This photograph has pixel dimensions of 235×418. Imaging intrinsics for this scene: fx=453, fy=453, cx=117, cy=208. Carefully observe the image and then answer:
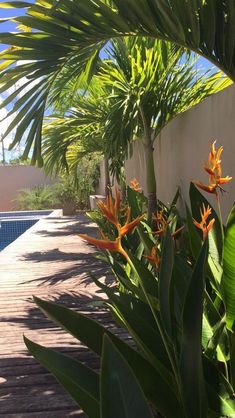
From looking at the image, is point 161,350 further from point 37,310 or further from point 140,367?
point 37,310

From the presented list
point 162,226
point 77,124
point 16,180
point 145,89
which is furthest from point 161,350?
point 16,180

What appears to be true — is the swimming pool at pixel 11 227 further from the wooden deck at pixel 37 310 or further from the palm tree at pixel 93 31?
the palm tree at pixel 93 31

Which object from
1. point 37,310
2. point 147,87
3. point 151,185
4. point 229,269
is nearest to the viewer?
point 229,269

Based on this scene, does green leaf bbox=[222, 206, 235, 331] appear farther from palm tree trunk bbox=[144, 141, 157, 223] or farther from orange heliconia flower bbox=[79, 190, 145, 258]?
palm tree trunk bbox=[144, 141, 157, 223]

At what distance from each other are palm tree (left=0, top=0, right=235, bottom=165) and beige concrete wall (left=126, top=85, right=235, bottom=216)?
0.77 metres

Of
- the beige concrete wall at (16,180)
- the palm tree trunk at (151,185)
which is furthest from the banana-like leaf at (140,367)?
the beige concrete wall at (16,180)

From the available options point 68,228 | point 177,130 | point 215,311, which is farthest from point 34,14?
point 68,228

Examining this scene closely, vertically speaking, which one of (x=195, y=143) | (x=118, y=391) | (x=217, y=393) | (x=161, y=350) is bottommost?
(x=217, y=393)

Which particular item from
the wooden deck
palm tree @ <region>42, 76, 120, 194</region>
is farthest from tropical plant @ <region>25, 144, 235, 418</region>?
palm tree @ <region>42, 76, 120, 194</region>

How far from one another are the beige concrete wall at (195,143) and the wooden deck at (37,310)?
1432mm

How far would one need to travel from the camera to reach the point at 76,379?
124 cm

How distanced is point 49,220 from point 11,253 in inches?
192

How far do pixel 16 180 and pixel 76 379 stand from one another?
65.1 ft

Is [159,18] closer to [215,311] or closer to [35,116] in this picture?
[35,116]
